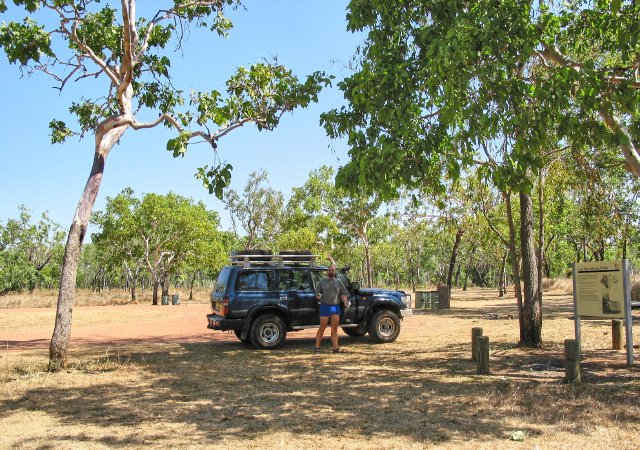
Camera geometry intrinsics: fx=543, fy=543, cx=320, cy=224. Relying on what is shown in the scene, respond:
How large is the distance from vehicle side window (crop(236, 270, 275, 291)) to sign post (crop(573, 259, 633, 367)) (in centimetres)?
654

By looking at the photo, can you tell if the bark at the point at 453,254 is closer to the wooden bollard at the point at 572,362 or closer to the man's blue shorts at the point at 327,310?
the man's blue shorts at the point at 327,310

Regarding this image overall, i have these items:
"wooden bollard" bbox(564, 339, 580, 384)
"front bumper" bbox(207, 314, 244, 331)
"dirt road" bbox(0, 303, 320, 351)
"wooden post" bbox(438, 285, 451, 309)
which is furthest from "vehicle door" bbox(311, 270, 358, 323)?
"wooden post" bbox(438, 285, 451, 309)

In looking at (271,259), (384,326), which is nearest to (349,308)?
(384,326)

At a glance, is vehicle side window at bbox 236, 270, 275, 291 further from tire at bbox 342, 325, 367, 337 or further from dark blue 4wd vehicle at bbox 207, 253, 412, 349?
tire at bbox 342, 325, 367, 337

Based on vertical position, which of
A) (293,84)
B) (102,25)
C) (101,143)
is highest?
(102,25)

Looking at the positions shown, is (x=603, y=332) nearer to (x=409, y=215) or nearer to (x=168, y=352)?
(x=168, y=352)

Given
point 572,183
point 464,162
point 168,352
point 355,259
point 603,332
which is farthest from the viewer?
point 355,259

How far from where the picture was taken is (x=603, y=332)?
14938 mm

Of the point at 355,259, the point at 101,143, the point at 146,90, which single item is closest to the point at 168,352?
the point at 101,143

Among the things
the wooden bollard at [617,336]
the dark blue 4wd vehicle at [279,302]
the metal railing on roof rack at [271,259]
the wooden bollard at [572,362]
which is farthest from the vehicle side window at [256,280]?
the wooden bollard at [617,336]

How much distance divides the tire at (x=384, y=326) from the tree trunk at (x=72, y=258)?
682cm

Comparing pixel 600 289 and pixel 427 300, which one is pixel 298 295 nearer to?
pixel 600 289

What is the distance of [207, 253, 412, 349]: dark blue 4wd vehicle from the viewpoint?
12453 millimetres

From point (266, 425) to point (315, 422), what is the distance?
568mm
